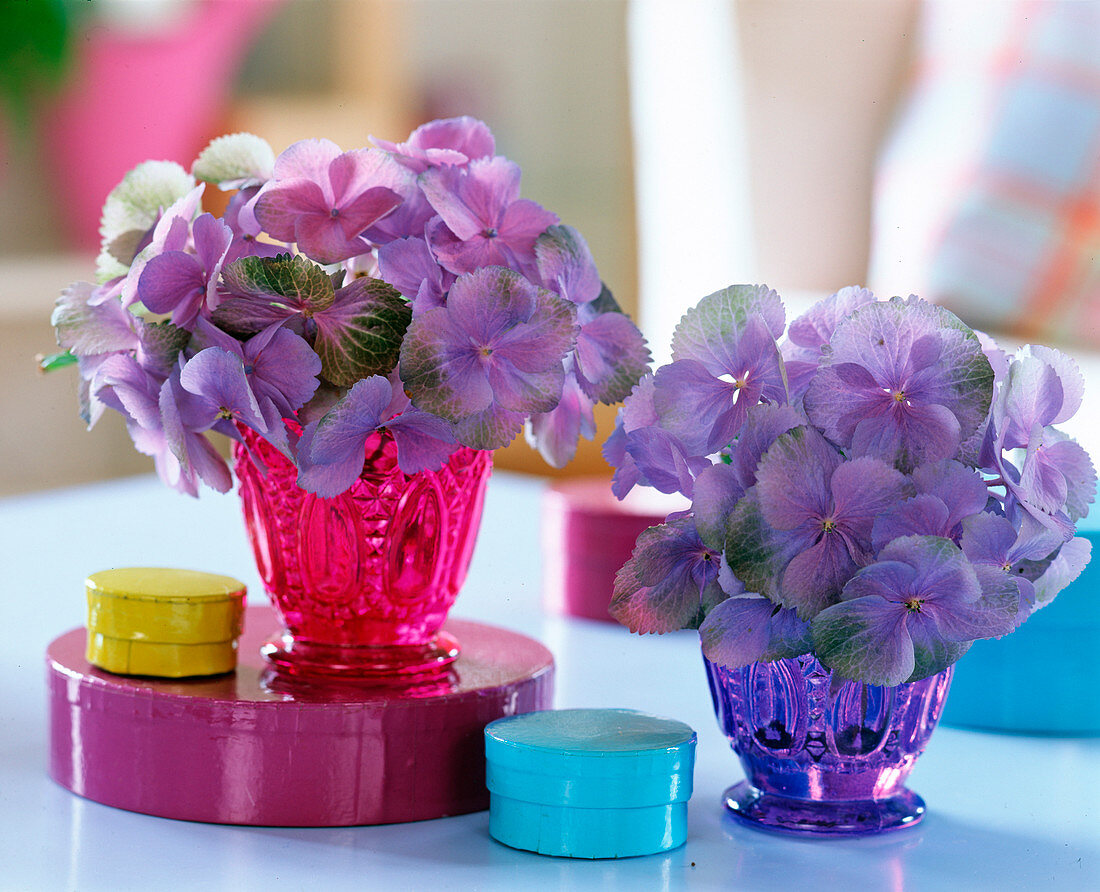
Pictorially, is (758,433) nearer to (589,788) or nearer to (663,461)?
(663,461)

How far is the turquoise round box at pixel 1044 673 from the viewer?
2.30 ft

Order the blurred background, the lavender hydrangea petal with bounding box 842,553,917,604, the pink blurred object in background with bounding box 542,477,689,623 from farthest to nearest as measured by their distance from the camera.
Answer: the blurred background → the pink blurred object in background with bounding box 542,477,689,623 → the lavender hydrangea petal with bounding box 842,553,917,604

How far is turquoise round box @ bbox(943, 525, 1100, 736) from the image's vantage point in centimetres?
70

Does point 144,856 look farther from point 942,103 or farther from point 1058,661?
point 942,103

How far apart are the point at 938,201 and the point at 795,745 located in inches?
48.7

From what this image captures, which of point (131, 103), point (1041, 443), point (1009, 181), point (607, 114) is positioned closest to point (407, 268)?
point (1041, 443)

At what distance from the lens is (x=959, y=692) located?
736mm

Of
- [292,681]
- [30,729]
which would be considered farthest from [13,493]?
[292,681]

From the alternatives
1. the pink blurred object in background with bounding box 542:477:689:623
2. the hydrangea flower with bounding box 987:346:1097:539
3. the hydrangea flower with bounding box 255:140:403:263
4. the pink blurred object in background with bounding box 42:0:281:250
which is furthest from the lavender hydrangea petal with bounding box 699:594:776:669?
the pink blurred object in background with bounding box 42:0:281:250

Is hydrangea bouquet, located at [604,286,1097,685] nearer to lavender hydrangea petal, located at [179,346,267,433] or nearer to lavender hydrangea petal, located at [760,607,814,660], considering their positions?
lavender hydrangea petal, located at [760,607,814,660]

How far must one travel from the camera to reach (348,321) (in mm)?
538

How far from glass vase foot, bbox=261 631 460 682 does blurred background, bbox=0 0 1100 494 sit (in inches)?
44.9

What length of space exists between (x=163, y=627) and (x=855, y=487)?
31 cm

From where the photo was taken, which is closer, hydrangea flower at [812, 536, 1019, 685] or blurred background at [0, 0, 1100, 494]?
hydrangea flower at [812, 536, 1019, 685]
